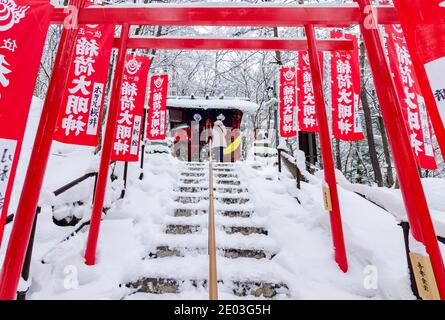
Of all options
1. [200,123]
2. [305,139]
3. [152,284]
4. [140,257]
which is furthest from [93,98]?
[200,123]

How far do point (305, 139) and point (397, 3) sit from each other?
763 cm

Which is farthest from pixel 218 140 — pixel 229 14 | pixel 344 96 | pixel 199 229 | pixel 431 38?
pixel 431 38

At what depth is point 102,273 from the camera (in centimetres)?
370

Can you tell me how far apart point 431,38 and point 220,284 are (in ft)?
12.0

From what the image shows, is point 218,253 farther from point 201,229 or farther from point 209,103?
point 209,103

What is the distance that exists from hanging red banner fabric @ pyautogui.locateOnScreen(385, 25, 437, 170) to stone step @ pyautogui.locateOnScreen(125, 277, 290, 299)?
2893 mm

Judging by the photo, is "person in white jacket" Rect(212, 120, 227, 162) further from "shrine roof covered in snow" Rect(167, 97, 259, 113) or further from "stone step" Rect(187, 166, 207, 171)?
"stone step" Rect(187, 166, 207, 171)

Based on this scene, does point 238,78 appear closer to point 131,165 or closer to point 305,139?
point 305,139

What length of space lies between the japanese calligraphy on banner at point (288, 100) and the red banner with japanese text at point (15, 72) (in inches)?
280

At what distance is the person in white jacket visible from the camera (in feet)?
50.5

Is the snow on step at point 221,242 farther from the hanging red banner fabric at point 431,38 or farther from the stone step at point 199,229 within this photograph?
the hanging red banner fabric at point 431,38

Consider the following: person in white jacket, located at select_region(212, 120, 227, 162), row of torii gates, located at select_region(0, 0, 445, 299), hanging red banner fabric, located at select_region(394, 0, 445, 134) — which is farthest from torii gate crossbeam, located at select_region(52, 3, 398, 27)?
person in white jacket, located at select_region(212, 120, 227, 162)

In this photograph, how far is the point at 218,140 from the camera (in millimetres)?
15461

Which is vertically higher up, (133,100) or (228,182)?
(133,100)
